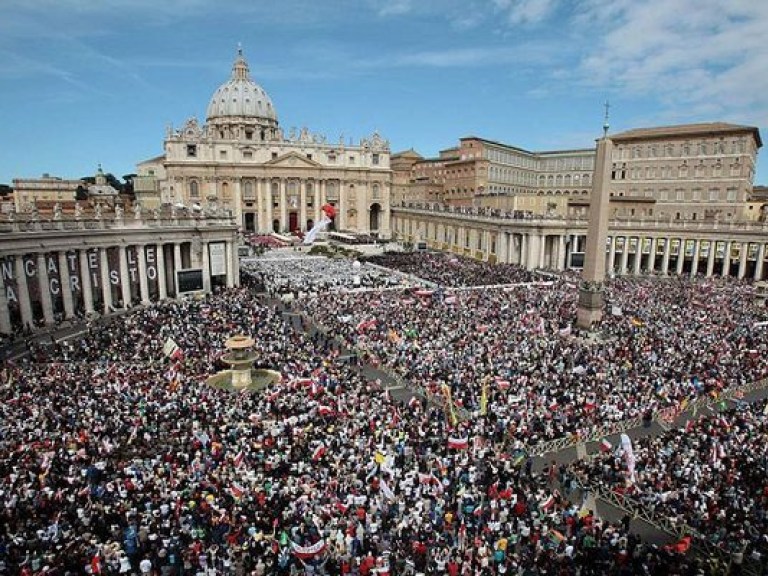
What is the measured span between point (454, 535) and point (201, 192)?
95597 mm

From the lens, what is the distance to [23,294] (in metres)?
36.2

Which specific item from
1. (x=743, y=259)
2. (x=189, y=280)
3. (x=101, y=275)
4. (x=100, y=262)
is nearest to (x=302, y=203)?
(x=189, y=280)

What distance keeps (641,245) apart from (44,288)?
6039 centimetres

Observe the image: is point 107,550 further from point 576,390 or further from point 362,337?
point 362,337

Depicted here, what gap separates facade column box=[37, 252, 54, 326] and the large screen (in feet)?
32.0

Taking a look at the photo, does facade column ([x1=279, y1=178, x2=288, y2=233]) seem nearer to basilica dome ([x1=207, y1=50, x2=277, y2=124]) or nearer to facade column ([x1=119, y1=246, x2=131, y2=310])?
basilica dome ([x1=207, y1=50, x2=277, y2=124])

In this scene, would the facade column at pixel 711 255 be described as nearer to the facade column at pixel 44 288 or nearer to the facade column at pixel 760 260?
the facade column at pixel 760 260

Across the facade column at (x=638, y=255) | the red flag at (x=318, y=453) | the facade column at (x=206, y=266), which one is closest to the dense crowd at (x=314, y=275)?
the facade column at (x=206, y=266)

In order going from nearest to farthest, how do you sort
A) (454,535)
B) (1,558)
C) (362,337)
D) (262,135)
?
1. (1,558)
2. (454,535)
3. (362,337)
4. (262,135)

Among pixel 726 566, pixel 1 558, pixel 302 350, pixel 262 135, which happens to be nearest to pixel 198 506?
pixel 1 558

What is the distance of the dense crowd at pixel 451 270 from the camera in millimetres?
52344

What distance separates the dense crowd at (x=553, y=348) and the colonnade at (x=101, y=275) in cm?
1154

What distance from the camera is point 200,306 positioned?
3784 cm

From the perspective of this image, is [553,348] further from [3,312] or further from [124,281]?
[3,312]
